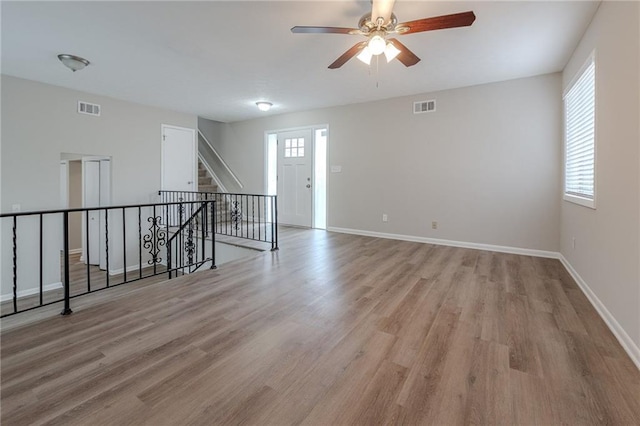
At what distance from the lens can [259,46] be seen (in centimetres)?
333

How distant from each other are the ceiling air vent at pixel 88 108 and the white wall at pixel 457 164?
3768 mm

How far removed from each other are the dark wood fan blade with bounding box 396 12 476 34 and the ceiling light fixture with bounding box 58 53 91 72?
12.5 feet

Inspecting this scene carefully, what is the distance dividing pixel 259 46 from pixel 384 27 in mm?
1548

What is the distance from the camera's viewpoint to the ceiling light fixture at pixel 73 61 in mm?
3539

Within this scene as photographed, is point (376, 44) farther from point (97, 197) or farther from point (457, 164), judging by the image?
point (97, 197)

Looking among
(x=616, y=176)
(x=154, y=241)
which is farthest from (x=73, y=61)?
(x=616, y=176)

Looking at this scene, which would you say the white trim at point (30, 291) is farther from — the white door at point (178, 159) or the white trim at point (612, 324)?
the white trim at point (612, 324)

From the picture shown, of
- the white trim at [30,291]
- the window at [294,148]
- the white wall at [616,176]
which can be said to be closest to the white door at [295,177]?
the window at [294,148]

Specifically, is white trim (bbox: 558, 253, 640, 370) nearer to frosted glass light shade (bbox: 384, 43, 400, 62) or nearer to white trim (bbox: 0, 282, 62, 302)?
frosted glass light shade (bbox: 384, 43, 400, 62)

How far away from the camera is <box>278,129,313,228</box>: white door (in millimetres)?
6551

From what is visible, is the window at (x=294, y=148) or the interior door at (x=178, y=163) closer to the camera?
the interior door at (x=178, y=163)

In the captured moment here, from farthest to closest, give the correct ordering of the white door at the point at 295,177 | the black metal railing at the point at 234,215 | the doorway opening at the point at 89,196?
1. the white door at the point at 295,177
2. the doorway opening at the point at 89,196
3. the black metal railing at the point at 234,215

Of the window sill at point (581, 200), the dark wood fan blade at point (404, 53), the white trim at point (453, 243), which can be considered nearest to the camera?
the dark wood fan blade at point (404, 53)

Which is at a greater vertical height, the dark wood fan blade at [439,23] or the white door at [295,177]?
the dark wood fan blade at [439,23]
